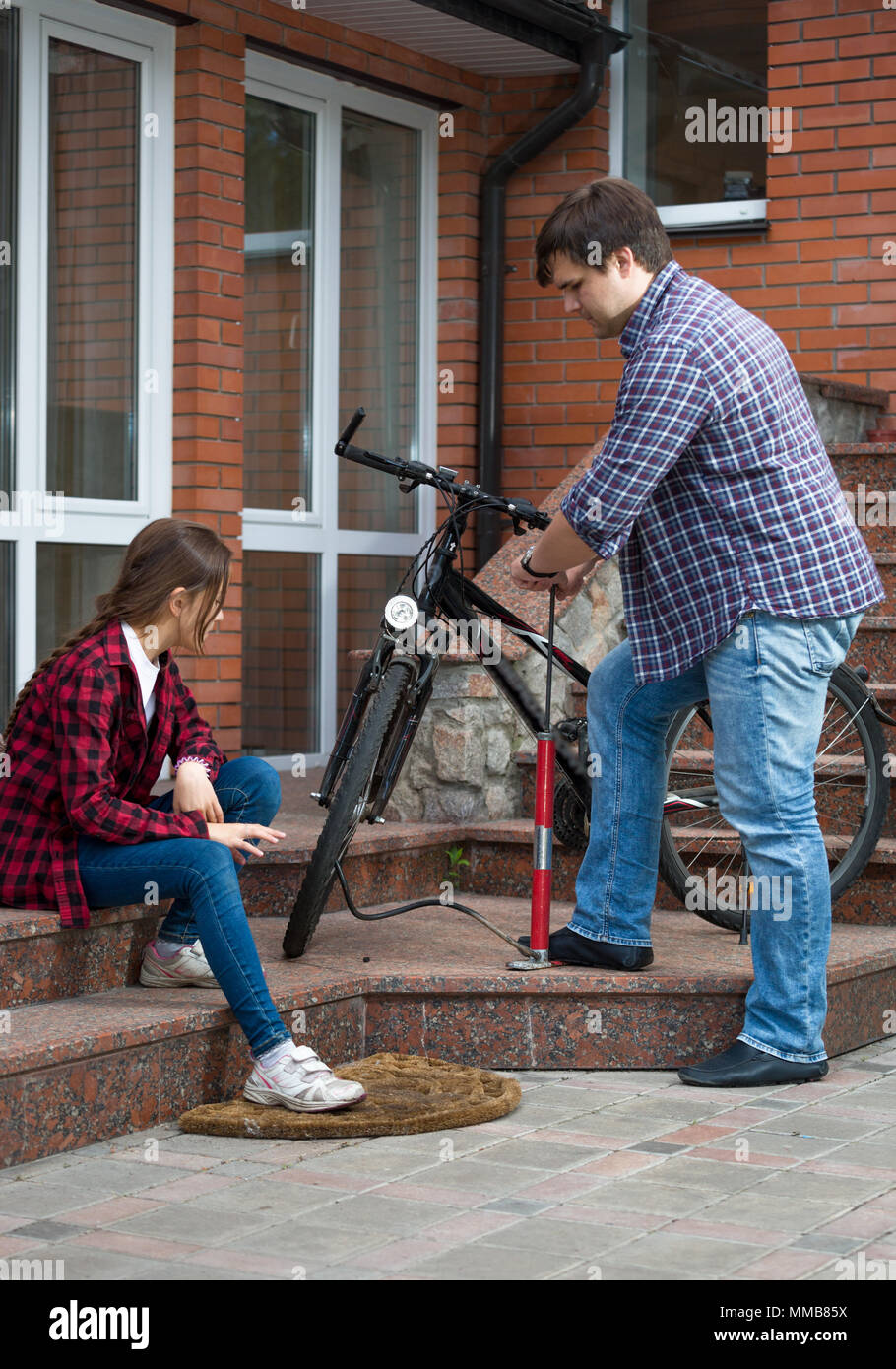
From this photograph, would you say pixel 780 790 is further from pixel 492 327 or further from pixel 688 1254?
pixel 492 327

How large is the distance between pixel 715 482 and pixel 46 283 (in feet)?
10.0

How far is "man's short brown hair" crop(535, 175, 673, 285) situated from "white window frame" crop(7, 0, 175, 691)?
2.60 meters

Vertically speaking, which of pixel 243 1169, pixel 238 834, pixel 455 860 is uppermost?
pixel 238 834

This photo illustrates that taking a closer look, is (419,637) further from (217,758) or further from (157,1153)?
(157,1153)

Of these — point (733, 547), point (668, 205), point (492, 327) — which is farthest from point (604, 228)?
point (668, 205)

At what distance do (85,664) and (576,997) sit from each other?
4.55 ft

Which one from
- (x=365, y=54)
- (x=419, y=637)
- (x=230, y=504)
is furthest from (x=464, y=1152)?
(x=365, y=54)

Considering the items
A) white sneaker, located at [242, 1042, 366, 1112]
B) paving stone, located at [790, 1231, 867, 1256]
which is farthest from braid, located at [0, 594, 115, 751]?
paving stone, located at [790, 1231, 867, 1256]

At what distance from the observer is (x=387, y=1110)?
3.89 m

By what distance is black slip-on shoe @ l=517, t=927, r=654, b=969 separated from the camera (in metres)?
4.50

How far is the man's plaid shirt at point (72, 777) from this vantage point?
3912 millimetres

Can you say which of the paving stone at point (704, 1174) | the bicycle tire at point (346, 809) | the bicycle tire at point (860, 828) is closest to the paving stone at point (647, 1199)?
the paving stone at point (704, 1174)

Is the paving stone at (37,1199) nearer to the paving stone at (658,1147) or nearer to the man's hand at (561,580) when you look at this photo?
the paving stone at (658,1147)
